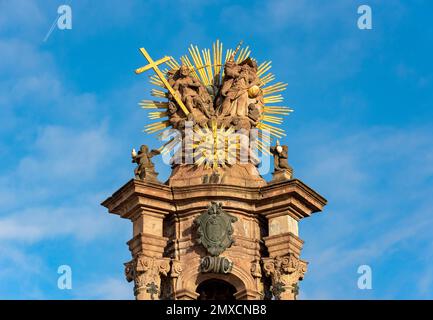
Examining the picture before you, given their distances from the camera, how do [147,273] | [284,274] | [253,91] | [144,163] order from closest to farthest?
[147,273]
[284,274]
[144,163]
[253,91]

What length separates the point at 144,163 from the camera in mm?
36344

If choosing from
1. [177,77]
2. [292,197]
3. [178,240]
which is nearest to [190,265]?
[178,240]

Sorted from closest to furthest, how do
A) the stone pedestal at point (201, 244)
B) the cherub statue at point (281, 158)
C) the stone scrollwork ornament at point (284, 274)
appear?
the stone scrollwork ornament at point (284, 274) → the stone pedestal at point (201, 244) → the cherub statue at point (281, 158)

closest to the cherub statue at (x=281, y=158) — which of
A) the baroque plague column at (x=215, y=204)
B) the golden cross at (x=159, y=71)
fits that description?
the baroque plague column at (x=215, y=204)

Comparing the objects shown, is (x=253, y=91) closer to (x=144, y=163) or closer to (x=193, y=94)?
(x=193, y=94)

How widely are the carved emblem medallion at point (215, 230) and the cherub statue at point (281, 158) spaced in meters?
2.05

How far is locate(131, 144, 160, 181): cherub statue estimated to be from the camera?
118 feet

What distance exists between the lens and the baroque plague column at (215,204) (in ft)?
115

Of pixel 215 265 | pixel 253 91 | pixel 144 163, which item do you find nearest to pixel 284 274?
pixel 215 265

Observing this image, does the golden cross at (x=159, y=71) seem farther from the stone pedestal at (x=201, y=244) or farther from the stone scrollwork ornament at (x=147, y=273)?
the stone scrollwork ornament at (x=147, y=273)

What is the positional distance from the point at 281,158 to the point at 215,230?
9.49 feet

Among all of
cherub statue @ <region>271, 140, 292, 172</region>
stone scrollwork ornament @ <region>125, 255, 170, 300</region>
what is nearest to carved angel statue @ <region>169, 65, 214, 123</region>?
cherub statue @ <region>271, 140, 292, 172</region>

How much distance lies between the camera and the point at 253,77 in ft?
126
